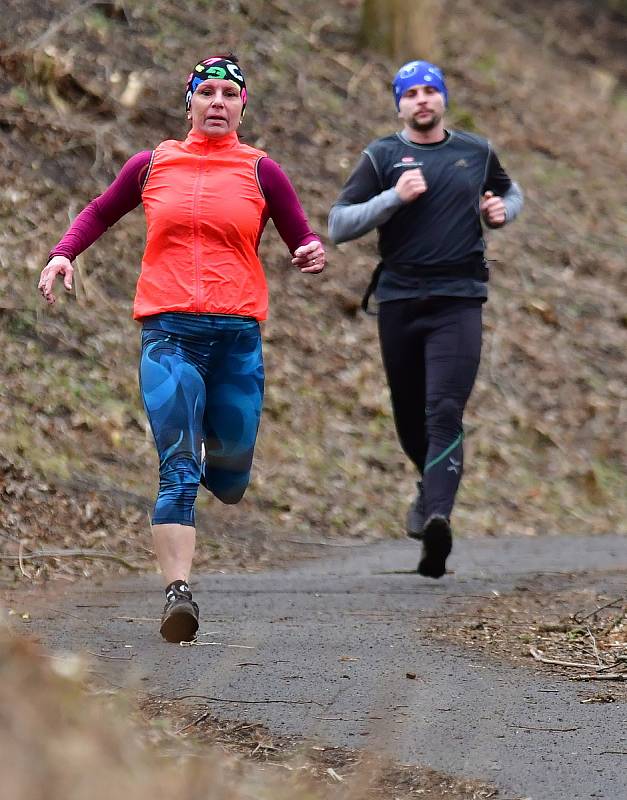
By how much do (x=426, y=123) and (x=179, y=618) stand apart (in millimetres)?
3312

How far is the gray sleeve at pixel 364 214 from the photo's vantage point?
733 centimetres

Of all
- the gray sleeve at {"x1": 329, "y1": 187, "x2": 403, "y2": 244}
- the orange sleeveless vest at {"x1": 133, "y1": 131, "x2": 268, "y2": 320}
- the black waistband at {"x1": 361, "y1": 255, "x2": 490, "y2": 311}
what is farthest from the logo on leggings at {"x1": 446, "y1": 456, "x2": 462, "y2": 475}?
the orange sleeveless vest at {"x1": 133, "y1": 131, "x2": 268, "y2": 320}

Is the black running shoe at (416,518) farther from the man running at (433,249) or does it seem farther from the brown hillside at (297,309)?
the brown hillside at (297,309)

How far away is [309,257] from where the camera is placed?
6.10 m

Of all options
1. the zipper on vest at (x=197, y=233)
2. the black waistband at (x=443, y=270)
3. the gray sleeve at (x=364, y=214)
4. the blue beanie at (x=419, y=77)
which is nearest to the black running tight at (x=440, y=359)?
the black waistband at (x=443, y=270)

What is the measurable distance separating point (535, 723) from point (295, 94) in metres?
→ 13.3

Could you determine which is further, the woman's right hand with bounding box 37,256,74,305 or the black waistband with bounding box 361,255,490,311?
the black waistband with bounding box 361,255,490,311

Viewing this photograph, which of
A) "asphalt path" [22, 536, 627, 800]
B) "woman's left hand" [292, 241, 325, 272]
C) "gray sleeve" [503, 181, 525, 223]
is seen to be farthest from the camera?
"gray sleeve" [503, 181, 525, 223]

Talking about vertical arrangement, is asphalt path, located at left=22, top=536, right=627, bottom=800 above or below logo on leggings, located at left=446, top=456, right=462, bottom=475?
below

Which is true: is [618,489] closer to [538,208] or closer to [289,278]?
[289,278]

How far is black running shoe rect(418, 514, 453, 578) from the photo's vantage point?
7215mm

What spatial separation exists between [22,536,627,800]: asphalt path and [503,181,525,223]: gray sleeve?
77.9 inches

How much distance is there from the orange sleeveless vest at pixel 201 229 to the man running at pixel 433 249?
156 cm

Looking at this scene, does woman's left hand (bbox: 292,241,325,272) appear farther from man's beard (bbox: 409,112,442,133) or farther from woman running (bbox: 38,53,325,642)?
man's beard (bbox: 409,112,442,133)
